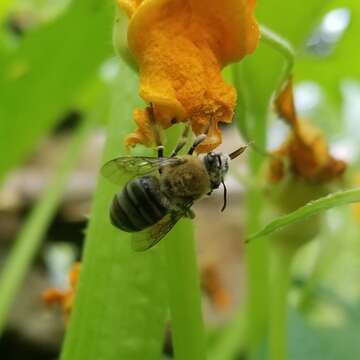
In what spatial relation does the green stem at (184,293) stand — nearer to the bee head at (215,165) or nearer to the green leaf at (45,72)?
the bee head at (215,165)

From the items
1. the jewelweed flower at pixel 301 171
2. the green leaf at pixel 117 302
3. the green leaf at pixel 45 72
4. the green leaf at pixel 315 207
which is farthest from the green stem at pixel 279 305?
the green leaf at pixel 45 72

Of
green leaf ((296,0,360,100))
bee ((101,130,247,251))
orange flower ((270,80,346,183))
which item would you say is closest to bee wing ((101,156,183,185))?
bee ((101,130,247,251))

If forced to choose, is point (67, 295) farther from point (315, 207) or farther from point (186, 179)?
point (315, 207)

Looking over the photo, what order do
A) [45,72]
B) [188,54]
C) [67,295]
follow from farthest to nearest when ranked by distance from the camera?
[45,72], [67,295], [188,54]

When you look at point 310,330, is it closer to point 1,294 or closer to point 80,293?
point 1,294

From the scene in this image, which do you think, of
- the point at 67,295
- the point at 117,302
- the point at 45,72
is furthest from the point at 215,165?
the point at 45,72

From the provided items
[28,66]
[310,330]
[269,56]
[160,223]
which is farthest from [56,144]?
[160,223]

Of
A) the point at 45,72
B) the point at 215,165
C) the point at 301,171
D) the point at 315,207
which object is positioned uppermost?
the point at 45,72

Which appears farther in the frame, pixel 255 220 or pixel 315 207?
pixel 255 220
